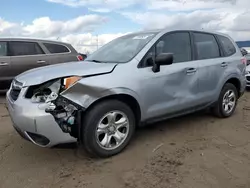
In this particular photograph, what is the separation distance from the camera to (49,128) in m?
3.36

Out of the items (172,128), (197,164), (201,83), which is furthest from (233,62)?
(197,164)

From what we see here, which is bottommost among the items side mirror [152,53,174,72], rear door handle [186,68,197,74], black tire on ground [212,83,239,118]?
black tire on ground [212,83,239,118]

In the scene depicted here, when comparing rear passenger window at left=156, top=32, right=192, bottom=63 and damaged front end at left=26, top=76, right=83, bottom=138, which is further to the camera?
rear passenger window at left=156, top=32, right=192, bottom=63

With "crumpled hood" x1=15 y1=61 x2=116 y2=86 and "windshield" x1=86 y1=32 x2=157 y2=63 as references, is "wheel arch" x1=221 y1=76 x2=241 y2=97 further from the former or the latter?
"crumpled hood" x1=15 y1=61 x2=116 y2=86

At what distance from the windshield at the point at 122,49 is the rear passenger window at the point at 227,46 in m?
1.73

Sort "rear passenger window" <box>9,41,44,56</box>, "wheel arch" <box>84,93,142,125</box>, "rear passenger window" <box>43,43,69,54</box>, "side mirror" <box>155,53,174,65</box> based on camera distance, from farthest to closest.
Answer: "rear passenger window" <box>43,43,69,54</box> < "rear passenger window" <box>9,41,44,56</box> < "side mirror" <box>155,53,174,65</box> < "wheel arch" <box>84,93,142,125</box>

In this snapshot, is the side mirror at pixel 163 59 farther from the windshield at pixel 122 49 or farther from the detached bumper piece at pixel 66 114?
the detached bumper piece at pixel 66 114

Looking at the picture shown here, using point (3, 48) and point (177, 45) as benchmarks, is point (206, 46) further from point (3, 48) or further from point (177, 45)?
point (3, 48)

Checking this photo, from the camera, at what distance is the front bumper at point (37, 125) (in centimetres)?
334

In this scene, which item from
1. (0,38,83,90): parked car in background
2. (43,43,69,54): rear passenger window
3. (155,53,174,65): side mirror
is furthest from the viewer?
(43,43,69,54): rear passenger window

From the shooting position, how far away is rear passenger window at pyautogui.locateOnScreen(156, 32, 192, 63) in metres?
4.48

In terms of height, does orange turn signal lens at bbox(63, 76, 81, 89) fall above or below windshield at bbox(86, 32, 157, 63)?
below

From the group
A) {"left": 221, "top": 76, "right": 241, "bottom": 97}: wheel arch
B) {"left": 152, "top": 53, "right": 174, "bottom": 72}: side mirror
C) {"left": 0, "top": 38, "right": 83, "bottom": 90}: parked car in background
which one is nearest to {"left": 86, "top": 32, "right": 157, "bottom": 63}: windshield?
{"left": 152, "top": 53, "right": 174, "bottom": 72}: side mirror

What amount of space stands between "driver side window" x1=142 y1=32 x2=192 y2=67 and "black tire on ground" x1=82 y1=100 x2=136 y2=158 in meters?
0.75
